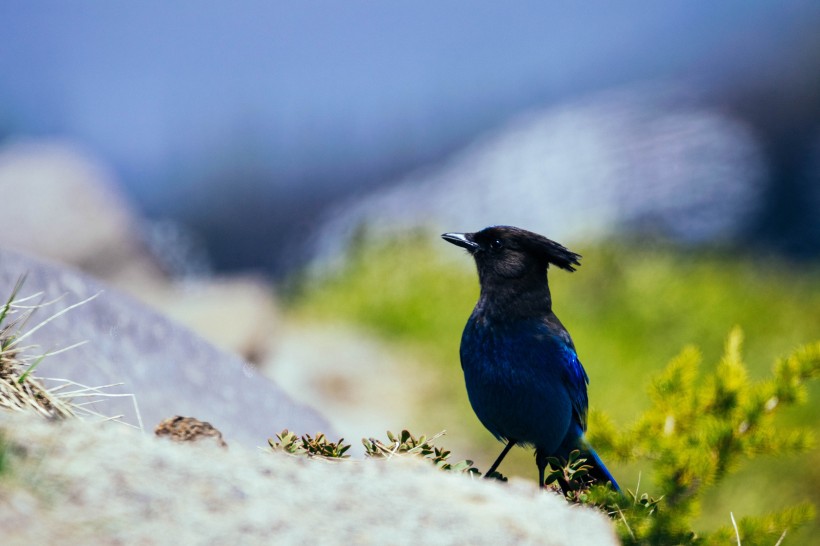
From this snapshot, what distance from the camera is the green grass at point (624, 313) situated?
849 cm

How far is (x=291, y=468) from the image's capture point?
2.12 metres

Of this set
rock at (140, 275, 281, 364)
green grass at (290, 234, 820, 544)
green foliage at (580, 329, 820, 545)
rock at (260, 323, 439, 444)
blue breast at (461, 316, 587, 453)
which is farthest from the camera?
rock at (140, 275, 281, 364)

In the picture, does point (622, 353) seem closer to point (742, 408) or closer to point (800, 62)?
point (742, 408)

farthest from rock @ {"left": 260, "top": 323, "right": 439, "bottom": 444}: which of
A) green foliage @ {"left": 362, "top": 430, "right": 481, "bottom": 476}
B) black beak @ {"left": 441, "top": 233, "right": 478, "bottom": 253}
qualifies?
green foliage @ {"left": 362, "top": 430, "right": 481, "bottom": 476}

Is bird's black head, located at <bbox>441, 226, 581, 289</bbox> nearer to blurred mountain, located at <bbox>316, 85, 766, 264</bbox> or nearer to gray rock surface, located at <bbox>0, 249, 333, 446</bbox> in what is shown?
gray rock surface, located at <bbox>0, 249, 333, 446</bbox>

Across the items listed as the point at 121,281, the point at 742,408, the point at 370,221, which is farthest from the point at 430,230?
the point at 742,408

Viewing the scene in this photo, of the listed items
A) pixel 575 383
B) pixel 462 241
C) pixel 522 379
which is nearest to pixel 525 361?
pixel 522 379

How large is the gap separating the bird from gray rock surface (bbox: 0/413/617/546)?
1257mm

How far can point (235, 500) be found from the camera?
6.33 ft

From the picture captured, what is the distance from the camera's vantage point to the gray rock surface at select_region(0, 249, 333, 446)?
3.94 m

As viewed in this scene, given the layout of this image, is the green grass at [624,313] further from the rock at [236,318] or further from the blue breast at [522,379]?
the blue breast at [522,379]

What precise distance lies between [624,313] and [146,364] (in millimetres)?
7752

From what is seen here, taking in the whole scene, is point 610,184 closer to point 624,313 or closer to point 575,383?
point 624,313

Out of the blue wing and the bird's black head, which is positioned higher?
the bird's black head
